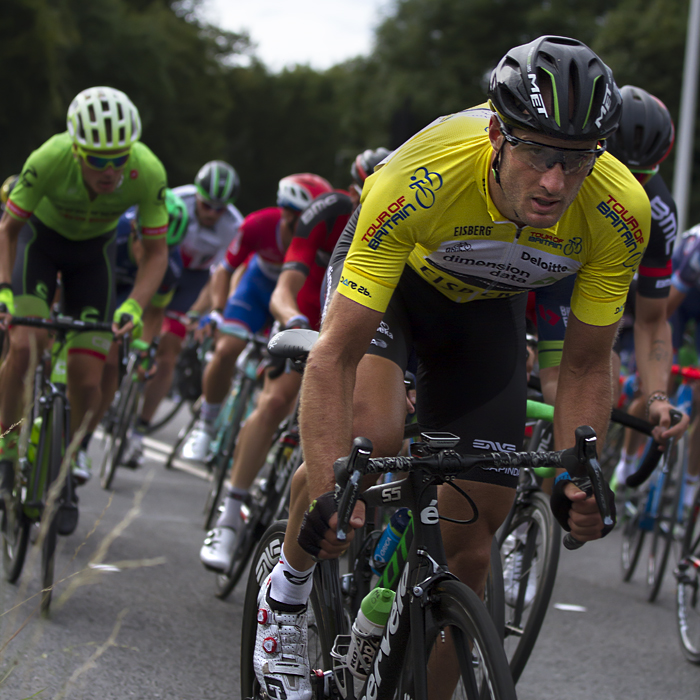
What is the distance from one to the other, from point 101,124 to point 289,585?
9.86 feet

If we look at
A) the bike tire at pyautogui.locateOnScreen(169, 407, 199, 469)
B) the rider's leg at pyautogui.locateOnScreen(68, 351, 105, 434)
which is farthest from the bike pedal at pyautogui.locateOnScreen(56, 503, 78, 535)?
the bike tire at pyautogui.locateOnScreen(169, 407, 199, 469)

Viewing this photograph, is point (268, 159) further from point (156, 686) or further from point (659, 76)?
point (156, 686)

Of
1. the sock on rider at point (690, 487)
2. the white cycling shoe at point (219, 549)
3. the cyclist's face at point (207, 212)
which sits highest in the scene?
the cyclist's face at point (207, 212)

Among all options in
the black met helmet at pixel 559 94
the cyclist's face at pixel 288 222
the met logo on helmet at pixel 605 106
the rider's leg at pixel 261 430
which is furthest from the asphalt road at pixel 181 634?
the cyclist's face at pixel 288 222

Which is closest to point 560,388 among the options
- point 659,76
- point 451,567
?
point 451,567

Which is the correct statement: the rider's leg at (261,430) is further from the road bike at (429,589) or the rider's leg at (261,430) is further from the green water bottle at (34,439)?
the road bike at (429,589)

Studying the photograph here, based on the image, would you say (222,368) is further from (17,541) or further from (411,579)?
(411,579)

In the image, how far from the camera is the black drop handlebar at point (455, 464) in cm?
227

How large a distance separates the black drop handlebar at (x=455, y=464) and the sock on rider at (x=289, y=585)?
62 centimetres

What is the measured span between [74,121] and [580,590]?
154 inches

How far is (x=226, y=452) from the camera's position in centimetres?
646

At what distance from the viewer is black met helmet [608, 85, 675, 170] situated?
14.4 ft

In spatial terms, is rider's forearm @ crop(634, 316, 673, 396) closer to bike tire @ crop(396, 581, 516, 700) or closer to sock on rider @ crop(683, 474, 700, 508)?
bike tire @ crop(396, 581, 516, 700)

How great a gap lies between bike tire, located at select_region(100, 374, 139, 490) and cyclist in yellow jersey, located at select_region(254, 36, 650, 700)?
4939 mm
